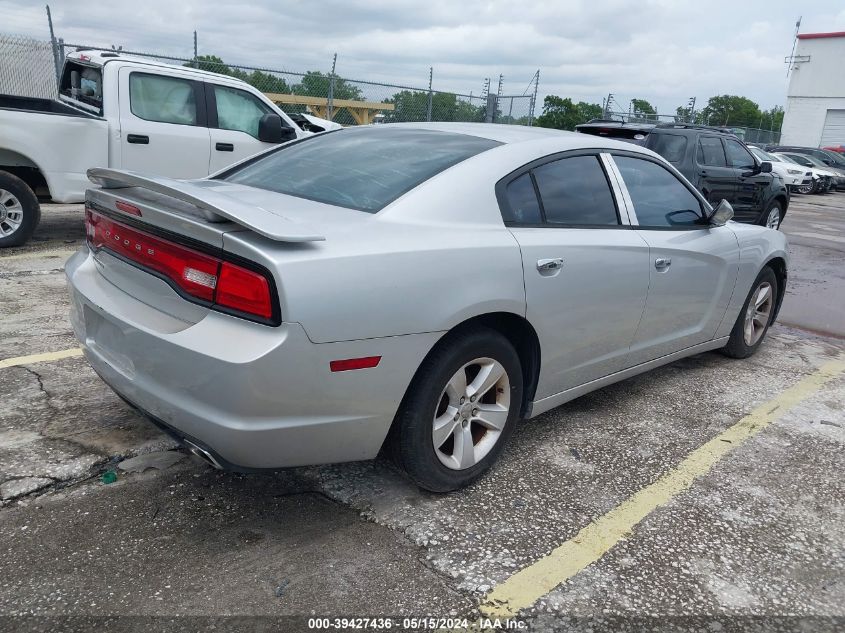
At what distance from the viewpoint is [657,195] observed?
4.14 metres

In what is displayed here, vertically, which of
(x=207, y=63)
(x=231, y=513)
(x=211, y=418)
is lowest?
(x=231, y=513)

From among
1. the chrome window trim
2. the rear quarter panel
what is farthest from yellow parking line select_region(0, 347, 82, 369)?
the rear quarter panel

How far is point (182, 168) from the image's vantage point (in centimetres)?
794

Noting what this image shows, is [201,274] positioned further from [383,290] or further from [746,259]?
[746,259]

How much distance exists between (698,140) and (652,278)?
6.91 metres

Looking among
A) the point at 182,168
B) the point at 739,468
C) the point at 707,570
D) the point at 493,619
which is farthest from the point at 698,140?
the point at 493,619

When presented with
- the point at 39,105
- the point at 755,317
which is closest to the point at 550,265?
the point at 755,317

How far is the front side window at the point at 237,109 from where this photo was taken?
26.8ft

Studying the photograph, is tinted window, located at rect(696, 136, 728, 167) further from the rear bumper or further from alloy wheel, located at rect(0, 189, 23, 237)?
the rear bumper

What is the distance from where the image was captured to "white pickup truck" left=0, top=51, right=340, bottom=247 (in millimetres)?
6852

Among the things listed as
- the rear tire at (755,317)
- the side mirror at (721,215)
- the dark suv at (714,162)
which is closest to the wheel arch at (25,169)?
the side mirror at (721,215)

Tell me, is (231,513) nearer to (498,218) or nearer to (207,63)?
(498,218)

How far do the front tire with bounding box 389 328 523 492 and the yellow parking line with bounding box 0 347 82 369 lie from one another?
2470mm

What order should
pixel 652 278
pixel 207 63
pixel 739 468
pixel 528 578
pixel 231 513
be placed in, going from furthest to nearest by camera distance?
1. pixel 207 63
2. pixel 652 278
3. pixel 739 468
4. pixel 231 513
5. pixel 528 578
